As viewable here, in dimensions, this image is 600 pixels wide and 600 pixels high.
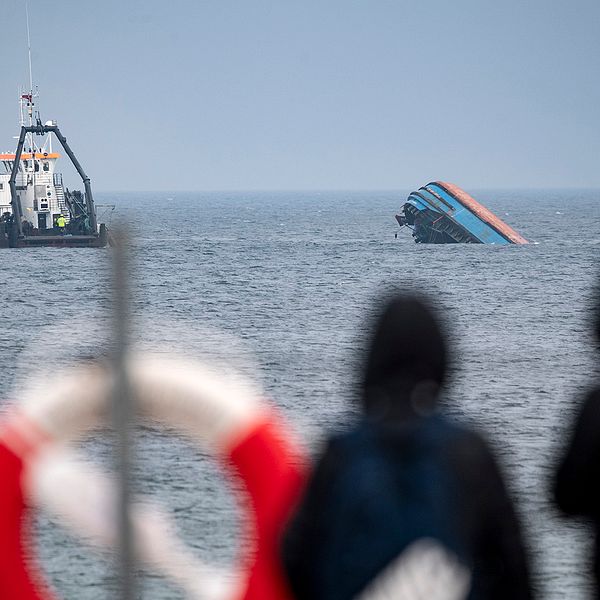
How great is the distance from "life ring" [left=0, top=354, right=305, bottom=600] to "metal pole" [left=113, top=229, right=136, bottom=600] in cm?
28

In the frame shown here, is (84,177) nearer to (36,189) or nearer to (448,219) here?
(36,189)

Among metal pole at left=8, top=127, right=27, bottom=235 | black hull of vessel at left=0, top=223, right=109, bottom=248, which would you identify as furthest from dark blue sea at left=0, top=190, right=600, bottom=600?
metal pole at left=8, top=127, right=27, bottom=235

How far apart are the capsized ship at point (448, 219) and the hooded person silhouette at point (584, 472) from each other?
78.9m

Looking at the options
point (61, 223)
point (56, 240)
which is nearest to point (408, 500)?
point (56, 240)

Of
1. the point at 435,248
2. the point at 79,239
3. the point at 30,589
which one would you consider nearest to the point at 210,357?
the point at 30,589

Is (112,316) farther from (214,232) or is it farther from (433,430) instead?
(214,232)

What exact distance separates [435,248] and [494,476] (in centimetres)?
8284

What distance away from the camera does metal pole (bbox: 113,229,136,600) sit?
2.93 m

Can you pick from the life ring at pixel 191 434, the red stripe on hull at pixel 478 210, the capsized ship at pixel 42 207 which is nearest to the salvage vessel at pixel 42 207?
the capsized ship at pixel 42 207

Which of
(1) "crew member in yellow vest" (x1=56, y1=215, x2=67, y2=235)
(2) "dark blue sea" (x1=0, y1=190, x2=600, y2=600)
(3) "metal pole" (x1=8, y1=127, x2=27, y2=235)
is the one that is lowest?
(2) "dark blue sea" (x1=0, y1=190, x2=600, y2=600)

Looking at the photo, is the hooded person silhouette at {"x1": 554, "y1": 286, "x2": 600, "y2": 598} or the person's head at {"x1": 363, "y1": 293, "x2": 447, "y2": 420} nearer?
the person's head at {"x1": 363, "y1": 293, "x2": 447, "y2": 420}

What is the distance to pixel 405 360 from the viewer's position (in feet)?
10.2

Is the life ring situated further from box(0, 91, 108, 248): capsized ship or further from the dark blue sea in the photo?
box(0, 91, 108, 248): capsized ship

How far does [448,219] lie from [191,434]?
8509cm
